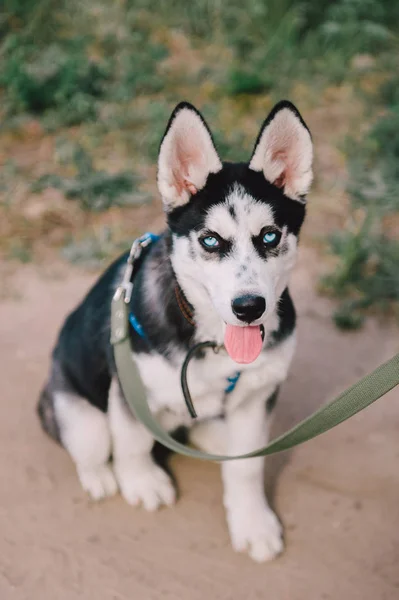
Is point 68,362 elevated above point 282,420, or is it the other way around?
point 68,362

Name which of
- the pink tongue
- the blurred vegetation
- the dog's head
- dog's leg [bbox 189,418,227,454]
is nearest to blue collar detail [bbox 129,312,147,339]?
the dog's head

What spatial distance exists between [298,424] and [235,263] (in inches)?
20.4

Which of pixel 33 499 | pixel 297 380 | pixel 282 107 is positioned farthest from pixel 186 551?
pixel 282 107

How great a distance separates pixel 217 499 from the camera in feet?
9.41

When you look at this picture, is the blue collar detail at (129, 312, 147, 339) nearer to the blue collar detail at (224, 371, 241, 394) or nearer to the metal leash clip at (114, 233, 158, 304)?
the metal leash clip at (114, 233, 158, 304)

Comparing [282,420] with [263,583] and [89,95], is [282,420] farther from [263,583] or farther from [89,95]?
[89,95]

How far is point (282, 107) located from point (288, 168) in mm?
240

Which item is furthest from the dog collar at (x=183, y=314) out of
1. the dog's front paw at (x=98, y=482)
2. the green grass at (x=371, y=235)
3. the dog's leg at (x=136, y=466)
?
the green grass at (x=371, y=235)

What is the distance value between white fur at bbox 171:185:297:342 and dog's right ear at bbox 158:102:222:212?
0.39 ft

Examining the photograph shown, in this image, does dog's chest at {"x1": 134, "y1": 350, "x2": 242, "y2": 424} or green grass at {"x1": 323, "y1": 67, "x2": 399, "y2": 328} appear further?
green grass at {"x1": 323, "y1": 67, "x2": 399, "y2": 328}

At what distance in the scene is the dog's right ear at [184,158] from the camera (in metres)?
2.11

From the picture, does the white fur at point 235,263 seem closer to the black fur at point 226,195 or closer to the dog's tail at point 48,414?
the black fur at point 226,195

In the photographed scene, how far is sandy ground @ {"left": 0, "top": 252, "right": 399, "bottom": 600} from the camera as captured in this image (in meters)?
2.51

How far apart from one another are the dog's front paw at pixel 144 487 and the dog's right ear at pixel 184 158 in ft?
3.78
